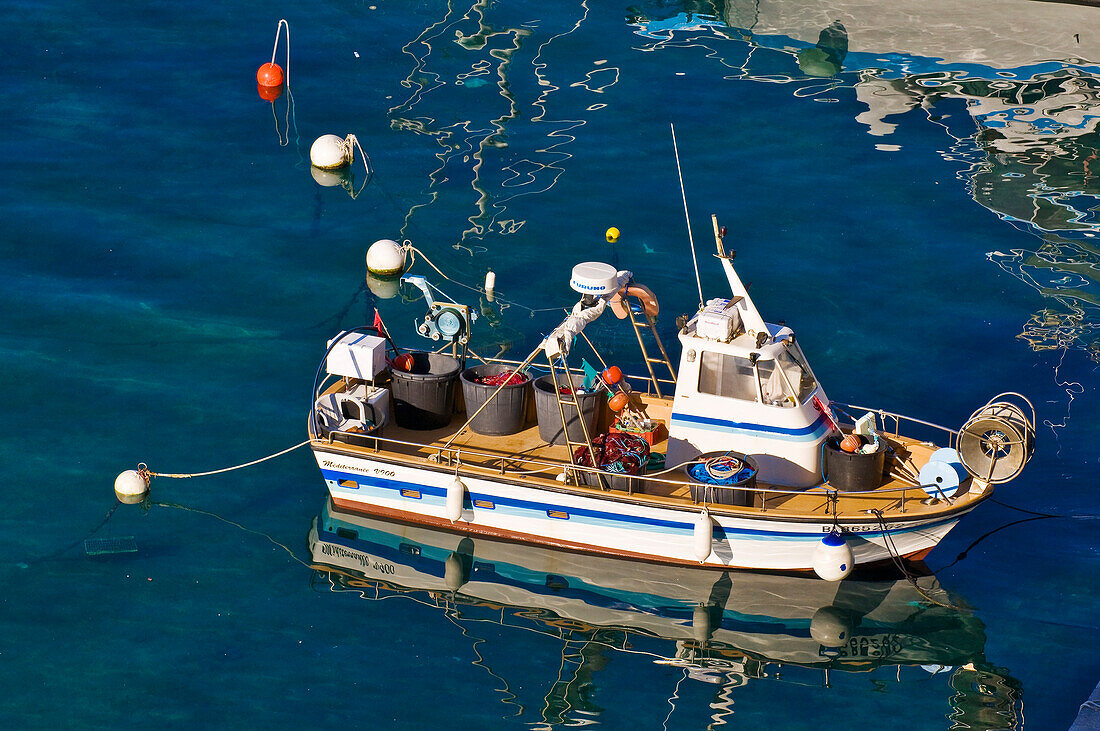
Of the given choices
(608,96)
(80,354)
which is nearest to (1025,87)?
(608,96)

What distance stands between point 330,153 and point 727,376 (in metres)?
15.6

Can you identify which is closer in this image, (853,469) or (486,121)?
(853,469)

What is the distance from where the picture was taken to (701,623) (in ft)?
59.5

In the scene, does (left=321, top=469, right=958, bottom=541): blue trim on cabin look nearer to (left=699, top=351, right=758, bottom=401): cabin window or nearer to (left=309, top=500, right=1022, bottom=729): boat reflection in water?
(left=309, top=500, right=1022, bottom=729): boat reflection in water

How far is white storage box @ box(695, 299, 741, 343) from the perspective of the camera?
18.5 m

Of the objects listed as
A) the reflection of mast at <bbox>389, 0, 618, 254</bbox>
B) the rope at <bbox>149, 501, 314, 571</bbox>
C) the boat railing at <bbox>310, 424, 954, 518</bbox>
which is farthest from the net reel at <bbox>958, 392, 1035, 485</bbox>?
the reflection of mast at <bbox>389, 0, 618, 254</bbox>

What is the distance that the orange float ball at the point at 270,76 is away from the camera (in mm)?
35438

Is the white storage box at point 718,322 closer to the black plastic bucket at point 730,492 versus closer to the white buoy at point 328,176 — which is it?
the black plastic bucket at point 730,492

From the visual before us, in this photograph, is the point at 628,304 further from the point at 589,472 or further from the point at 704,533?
the point at 704,533

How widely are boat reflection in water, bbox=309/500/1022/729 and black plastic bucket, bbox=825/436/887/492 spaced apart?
140 centimetres

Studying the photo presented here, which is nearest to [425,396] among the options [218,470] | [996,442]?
[218,470]

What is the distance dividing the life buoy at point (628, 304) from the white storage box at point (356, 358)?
137 inches

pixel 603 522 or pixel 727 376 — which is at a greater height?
pixel 727 376

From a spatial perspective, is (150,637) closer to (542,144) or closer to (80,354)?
(80,354)
